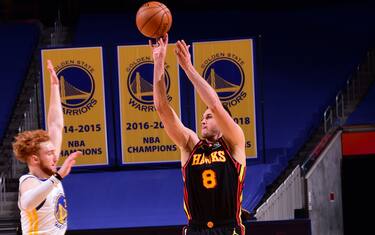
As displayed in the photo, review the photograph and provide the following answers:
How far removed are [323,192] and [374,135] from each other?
5.55 feet

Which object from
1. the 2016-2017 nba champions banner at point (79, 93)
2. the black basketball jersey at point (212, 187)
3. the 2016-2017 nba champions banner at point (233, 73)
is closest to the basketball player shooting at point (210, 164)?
the black basketball jersey at point (212, 187)

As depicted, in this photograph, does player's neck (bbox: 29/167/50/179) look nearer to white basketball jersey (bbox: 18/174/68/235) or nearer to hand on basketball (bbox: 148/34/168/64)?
white basketball jersey (bbox: 18/174/68/235)

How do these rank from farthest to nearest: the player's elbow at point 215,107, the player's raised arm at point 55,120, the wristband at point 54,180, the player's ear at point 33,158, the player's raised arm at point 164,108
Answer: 1. the player's raised arm at point 55,120
2. the player's raised arm at point 164,108
3. the player's elbow at point 215,107
4. the player's ear at point 33,158
5. the wristband at point 54,180

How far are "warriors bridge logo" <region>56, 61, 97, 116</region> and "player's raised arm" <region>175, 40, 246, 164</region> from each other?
756 centimetres

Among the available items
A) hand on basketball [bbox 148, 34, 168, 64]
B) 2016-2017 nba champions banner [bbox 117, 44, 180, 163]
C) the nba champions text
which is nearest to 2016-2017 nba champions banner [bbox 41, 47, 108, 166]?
2016-2017 nba champions banner [bbox 117, 44, 180, 163]

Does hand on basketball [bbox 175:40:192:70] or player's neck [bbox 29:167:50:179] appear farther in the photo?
hand on basketball [bbox 175:40:192:70]

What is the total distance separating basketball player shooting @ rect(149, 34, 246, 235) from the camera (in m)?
5.34

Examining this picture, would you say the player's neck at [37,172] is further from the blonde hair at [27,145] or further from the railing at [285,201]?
the railing at [285,201]

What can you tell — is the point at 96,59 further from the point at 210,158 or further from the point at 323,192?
the point at 210,158

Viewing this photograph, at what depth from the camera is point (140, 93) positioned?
12.8 meters

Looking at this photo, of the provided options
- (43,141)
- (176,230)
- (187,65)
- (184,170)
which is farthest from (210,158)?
(176,230)

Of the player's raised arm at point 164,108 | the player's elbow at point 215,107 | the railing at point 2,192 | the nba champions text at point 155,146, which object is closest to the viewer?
the player's elbow at point 215,107

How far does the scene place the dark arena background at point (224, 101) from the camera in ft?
41.5

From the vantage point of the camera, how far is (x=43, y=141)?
5.08 metres
